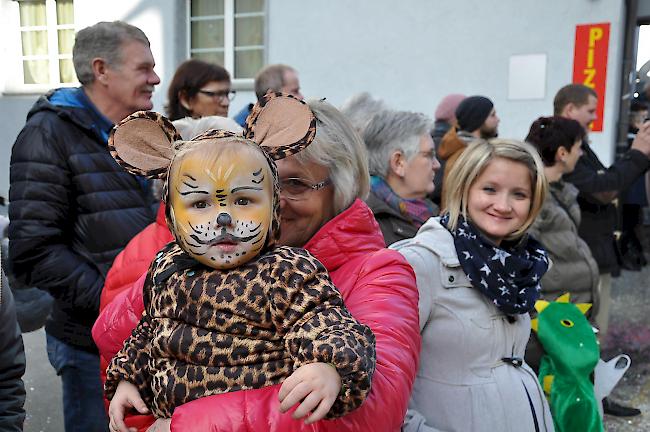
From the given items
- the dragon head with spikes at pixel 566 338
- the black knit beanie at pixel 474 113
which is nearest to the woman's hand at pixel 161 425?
the dragon head with spikes at pixel 566 338

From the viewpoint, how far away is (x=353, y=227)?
5.31ft

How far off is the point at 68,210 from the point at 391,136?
4.60 feet

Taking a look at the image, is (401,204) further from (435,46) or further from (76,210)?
(435,46)

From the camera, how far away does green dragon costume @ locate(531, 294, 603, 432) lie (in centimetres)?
252

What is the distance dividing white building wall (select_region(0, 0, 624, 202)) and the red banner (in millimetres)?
64

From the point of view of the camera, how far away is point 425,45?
775cm

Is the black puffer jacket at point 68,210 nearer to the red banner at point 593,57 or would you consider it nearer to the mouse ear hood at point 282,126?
the mouse ear hood at point 282,126

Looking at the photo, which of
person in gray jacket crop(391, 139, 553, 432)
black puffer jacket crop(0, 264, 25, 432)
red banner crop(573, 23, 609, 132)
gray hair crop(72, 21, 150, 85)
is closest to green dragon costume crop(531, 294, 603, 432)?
person in gray jacket crop(391, 139, 553, 432)

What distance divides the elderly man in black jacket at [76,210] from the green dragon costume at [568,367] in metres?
1.68

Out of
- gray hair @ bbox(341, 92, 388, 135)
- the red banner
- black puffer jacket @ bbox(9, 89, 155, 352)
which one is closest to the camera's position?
black puffer jacket @ bbox(9, 89, 155, 352)

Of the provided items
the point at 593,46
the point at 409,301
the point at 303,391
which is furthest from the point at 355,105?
the point at 593,46

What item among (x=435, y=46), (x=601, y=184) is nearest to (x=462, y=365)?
(x=601, y=184)

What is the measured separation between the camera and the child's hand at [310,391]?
1.03 m

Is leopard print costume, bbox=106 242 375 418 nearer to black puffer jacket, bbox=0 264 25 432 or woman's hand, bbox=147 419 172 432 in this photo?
woman's hand, bbox=147 419 172 432
